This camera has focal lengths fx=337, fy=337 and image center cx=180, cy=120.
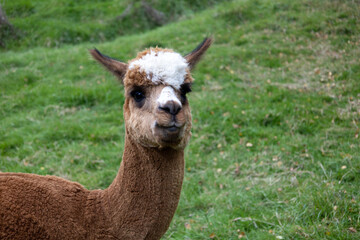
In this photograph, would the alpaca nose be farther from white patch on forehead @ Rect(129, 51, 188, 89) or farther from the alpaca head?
white patch on forehead @ Rect(129, 51, 188, 89)

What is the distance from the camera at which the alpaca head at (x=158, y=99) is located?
6.84 feet

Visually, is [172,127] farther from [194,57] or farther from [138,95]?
[194,57]

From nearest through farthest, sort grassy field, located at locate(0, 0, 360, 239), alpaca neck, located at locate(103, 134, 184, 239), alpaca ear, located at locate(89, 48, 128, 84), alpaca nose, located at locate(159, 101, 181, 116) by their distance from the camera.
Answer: alpaca nose, located at locate(159, 101, 181, 116) < alpaca neck, located at locate(103, 134, 184, 239) < alpaca ear, located at locate(89, 48, 128, 84) < grassy field, located at locate(0, 0, 360, 239)

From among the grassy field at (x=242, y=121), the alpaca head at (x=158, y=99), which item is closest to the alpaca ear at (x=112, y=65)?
the alpaca head at (x=158, y=99)

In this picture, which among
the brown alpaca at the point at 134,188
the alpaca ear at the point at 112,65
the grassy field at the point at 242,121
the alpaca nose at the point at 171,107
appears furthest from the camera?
the grassy field at the point at 242,121

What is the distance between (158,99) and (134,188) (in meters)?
0.66

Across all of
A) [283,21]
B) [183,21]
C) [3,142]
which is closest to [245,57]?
[283,21]

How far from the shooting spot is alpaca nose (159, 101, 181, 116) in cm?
206

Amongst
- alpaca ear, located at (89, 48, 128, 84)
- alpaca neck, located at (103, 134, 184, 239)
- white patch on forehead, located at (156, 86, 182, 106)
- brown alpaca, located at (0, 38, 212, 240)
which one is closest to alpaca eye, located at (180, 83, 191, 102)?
brown alpaca, located at (0, 38, 212, 240)

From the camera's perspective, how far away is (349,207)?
11.1 ft

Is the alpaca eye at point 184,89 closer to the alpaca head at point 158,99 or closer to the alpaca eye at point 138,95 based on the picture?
the alpaca head at point 158,99

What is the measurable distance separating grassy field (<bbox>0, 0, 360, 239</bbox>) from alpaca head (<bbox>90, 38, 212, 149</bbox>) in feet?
5.98

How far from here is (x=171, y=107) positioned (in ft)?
6.75

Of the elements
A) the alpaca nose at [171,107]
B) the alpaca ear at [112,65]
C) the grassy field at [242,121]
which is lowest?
the grassy field at [242,121]
